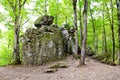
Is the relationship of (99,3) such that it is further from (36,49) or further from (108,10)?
(36,49)

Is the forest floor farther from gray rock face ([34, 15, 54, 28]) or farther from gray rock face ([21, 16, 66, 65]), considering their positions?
gray rock face ([34, 15, 54, 28])

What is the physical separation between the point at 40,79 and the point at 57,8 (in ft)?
56.2

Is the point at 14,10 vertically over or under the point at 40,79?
over

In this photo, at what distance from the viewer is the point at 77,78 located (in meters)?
9.77

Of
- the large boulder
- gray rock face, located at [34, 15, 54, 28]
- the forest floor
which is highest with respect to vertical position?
gray rock face, located at [34, 15, 54, 28]

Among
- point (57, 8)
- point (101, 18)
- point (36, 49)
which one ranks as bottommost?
point (36, 49)

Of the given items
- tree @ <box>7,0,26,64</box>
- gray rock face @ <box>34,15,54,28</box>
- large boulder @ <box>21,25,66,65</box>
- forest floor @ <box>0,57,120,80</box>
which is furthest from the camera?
gray rock face @ <box>34,15,54,28</box>

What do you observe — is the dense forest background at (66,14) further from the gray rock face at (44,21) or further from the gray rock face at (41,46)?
the gray rock face at (41,46)

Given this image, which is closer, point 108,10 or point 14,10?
point 14,10

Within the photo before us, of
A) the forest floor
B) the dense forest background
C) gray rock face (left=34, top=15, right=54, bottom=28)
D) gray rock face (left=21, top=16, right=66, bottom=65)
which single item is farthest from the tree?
the forest floor

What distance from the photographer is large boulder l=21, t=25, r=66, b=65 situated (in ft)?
54.3

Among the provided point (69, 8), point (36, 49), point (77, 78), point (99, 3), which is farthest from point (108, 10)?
point (77, 78)

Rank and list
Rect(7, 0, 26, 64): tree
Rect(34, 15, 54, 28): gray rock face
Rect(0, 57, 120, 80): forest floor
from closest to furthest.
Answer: Rect(0, 57, 120, 80): forest floor, Rect(7, 0, 26, 64): tree, Rect(34, 15, 54, 28): gray rock face

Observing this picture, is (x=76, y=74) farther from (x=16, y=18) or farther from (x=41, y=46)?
(x=16, y=18)
